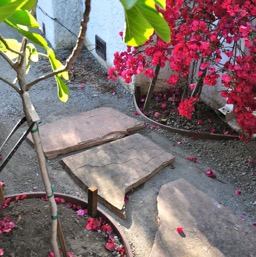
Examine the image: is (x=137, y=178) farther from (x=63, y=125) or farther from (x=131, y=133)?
(x=63, y=125)

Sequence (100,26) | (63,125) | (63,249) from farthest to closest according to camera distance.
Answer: (100,26), (63,125), (63,249)

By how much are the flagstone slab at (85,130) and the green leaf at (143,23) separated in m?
1.87

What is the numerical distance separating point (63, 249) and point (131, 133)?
1513mm

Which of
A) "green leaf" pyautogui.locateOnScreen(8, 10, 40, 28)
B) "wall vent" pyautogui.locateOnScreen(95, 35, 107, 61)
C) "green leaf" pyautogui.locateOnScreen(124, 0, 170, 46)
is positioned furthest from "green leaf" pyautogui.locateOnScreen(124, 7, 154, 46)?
"wall vent" pyautogui.locateOnScreen(95, 35, 107, 61)

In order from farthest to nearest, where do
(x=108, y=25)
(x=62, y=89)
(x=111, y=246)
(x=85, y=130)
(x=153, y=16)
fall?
(x=108, y=25)
(x=85, y=130)
(x=111, y=246)
(x=62, y=89)
(x=153, y=16)

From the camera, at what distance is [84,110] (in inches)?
135

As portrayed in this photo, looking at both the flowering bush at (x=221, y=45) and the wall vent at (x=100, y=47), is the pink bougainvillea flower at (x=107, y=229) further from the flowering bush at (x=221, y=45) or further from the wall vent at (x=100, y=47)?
the wall vent at (x=100, y=47)

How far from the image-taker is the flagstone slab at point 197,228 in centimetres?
197

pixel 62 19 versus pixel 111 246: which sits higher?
pixel 62 19

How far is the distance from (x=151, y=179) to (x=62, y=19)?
→ 281 centimetres

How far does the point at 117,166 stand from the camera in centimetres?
258

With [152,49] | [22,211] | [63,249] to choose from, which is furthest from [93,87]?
[63,249]

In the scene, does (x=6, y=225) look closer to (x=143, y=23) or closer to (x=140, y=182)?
(x=140, y=182)

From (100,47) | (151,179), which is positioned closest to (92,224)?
(151,179)
